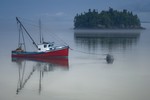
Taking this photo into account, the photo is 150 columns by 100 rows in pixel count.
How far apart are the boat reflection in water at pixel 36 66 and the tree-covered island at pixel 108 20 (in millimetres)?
113915

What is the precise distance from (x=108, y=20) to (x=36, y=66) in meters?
123

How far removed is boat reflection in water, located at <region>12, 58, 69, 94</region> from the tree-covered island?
11391cm

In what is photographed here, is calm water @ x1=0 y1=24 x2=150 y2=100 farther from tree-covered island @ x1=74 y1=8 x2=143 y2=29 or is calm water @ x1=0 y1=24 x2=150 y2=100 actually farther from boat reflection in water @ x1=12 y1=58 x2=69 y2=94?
tree-covered island @ x1=74 y1=8 x2=143 y2=29

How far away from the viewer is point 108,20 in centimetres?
16575

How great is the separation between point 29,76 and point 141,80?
1180cm

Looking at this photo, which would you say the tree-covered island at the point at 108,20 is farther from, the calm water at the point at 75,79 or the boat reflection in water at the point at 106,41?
the calm water at the point at 75,79

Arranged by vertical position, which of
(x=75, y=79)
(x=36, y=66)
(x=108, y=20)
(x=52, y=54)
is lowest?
(x=75, y=79)

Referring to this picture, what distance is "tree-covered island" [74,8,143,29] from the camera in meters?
165

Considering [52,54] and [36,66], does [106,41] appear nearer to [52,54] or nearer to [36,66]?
[52,54]

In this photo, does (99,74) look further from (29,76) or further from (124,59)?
(124,59)

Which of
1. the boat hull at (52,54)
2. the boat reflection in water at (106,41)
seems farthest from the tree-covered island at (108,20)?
the boat hull at (52,54)

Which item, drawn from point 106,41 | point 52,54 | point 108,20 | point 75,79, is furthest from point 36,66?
point 108,20

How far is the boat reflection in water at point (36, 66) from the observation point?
37131mm

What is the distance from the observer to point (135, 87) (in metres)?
31.6
